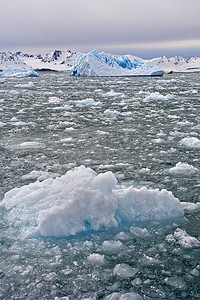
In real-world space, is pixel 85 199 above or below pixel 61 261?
above

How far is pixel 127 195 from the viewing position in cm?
287

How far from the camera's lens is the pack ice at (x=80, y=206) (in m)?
2.58

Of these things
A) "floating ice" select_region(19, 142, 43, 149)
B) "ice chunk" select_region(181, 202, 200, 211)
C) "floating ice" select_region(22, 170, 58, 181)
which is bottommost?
"ice chunk" select_region(181, 202, 200, 211)

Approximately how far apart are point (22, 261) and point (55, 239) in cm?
36

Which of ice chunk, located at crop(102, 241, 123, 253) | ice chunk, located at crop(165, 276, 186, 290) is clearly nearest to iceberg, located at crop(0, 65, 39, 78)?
ice chunk, located at crop(102, 241, 123, 253)

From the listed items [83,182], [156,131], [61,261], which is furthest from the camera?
[156,131]

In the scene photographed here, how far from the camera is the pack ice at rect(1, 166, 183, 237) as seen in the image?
2.58 meters

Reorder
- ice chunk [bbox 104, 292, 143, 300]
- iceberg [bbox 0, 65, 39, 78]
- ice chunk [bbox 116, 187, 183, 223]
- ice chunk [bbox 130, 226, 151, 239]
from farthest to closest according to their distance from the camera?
iceberg [bbox 0, 65, 39, 78] < ice chunk [bbox 116, 187, 183, 223] < ice chunk [bbox 130, 226, 151, 239] < ice chunk [bbox 104, 292, 143, 300]

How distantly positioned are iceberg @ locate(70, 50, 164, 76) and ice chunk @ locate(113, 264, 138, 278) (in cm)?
3424

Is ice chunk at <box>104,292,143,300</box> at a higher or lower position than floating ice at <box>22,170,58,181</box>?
lower

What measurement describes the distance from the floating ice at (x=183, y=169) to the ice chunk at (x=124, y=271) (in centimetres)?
204

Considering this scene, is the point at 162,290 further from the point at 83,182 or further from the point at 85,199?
the point at 83,182

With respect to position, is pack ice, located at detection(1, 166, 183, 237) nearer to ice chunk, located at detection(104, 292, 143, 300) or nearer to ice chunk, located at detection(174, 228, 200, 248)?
ice chunk, located at detection(174, 228, 200, 248)

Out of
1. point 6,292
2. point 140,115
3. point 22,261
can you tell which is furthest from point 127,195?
point 140,115
